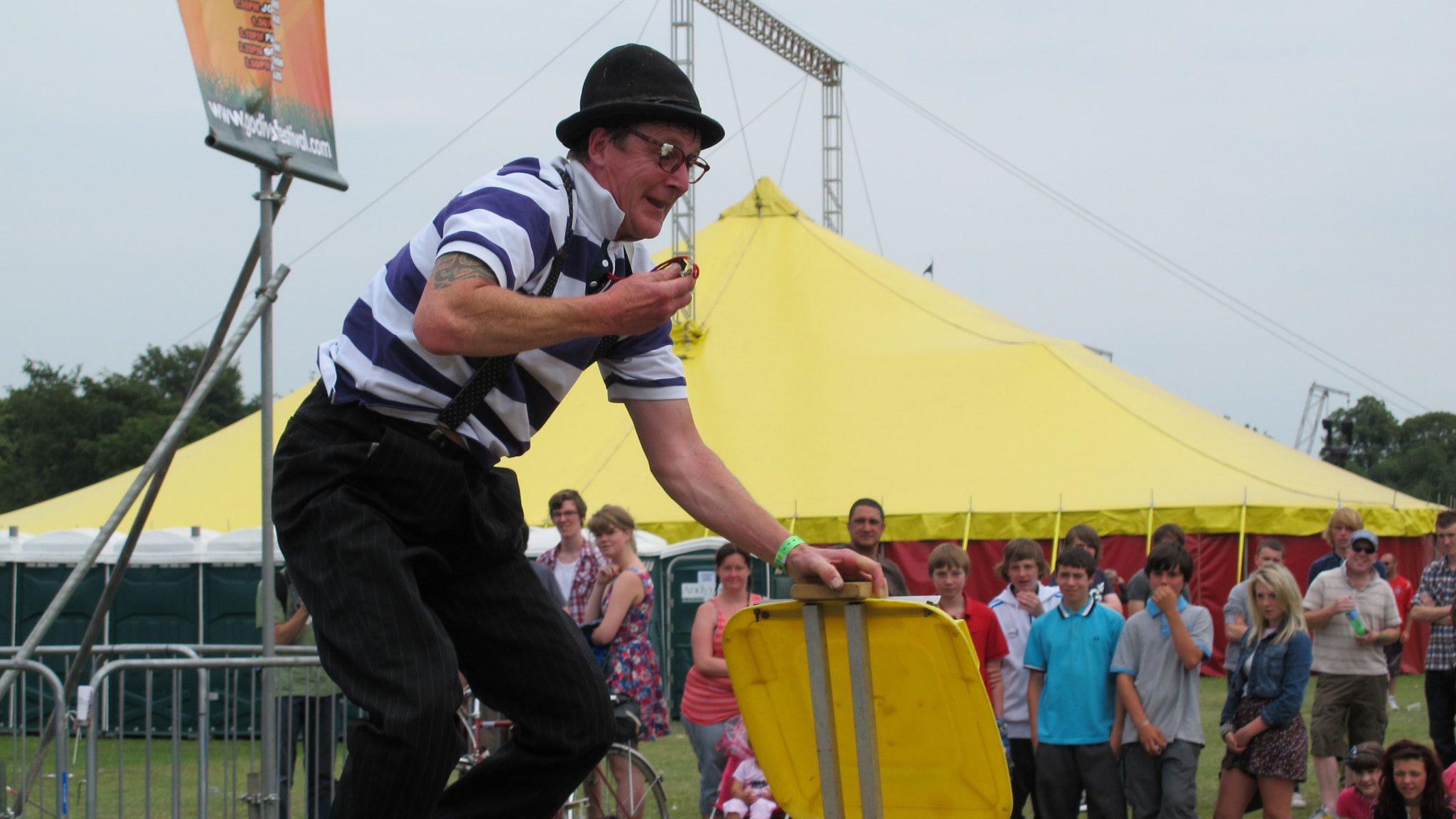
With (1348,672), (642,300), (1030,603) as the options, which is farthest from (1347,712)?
(642,300)

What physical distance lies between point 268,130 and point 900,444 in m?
14.3

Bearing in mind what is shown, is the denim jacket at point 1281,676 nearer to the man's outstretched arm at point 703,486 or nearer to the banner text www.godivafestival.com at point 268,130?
the man's outstretched arm at point 703,486

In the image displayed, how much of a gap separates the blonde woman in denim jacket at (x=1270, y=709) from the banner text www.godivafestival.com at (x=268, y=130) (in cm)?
462

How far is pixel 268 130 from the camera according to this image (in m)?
4.71

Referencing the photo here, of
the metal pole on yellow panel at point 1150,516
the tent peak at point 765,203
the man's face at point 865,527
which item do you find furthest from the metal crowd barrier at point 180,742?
the tent peak at point 765,203

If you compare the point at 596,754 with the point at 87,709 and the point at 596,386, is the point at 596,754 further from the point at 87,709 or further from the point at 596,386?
the point at 596,386

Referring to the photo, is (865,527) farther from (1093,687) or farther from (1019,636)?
(1093,687)

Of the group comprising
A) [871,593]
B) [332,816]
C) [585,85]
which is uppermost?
[585,85]

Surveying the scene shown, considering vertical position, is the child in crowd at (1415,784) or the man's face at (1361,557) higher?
the man's face at (1361,557)

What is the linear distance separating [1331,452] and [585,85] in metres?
23.8

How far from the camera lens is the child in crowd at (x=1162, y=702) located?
6.76 metres

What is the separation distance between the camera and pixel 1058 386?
1908 centimetres

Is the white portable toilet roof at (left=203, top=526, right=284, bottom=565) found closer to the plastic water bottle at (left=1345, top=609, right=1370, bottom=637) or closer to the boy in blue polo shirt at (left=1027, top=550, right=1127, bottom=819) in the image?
the boy in blue polo shirt at (left=1027, top=550, right=1127, bottom=819)

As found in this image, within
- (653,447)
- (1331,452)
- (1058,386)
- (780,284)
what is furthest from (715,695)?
(1331,452)
